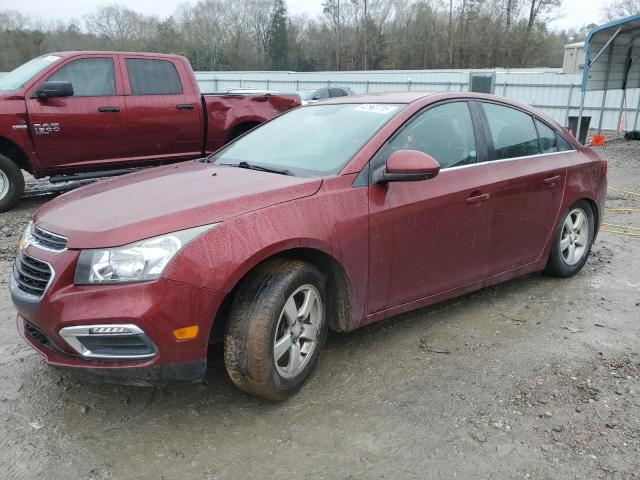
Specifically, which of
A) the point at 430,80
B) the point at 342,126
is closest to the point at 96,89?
the point at 342,126

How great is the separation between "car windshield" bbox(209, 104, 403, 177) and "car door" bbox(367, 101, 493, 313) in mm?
207

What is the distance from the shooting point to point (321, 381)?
3.17 metres

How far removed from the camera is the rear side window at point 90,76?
23.2 feet

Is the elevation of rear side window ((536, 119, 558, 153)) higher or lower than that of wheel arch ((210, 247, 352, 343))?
higher

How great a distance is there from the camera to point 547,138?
4.53 m

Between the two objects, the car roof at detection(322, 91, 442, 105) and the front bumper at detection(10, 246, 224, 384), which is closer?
the front bumper at detection(10, 246, 224, 384)

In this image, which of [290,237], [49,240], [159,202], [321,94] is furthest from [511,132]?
[321,94]

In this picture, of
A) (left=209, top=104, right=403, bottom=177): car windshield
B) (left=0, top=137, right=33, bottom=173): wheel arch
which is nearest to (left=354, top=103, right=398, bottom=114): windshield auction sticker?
(left=209, top=104, right=403, bottom=177): car windshield

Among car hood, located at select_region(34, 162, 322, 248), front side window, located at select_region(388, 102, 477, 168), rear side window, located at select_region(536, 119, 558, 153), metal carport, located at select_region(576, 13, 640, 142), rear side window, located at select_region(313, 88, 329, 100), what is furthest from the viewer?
rear side window, located at select_region(313, 88, 329, 100)

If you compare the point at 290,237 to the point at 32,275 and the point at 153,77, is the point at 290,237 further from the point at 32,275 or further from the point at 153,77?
the point at 153,77

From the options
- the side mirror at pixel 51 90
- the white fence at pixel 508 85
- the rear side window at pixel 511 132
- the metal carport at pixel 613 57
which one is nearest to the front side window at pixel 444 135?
the rear side window at pixel 511 132

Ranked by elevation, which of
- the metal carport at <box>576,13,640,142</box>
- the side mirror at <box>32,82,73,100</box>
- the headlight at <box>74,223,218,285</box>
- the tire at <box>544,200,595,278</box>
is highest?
the metal carport at <box>576,13,640,142</box>

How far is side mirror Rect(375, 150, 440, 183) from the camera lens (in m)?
3.08

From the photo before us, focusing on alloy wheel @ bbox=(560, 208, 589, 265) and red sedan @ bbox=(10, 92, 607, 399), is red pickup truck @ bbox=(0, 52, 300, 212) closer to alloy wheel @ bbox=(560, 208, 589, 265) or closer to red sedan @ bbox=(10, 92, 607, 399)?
red sedan @ bbox=(10, 92, 607, 399)
